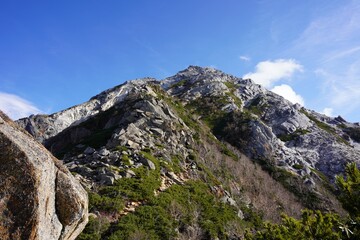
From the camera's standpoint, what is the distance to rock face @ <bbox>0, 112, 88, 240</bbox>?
8.01 m

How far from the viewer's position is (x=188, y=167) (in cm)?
4253

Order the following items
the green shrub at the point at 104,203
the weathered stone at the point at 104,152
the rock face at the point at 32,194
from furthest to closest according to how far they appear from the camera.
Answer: the weathered stone at the point at 104,152, the green shrub at the point at 104,203, the rock face at the point at 32,194

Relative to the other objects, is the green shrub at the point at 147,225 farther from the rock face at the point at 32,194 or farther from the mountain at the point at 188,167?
the rock face at the point at 32,194

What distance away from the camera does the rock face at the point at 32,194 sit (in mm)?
8008

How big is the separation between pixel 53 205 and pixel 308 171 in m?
80.0

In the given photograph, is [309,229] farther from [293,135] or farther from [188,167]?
[293,135]

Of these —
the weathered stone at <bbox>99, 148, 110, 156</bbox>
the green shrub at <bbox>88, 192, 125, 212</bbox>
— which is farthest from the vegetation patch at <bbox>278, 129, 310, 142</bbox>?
the green shrub at <bbox>88, 192, 125, 212</bbox>

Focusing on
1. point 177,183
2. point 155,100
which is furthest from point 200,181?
point 155,100

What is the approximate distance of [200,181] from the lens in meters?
39.8

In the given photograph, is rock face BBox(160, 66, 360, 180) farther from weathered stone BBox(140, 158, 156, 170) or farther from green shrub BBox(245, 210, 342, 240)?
green shrub BBox(245, 210, 342, 240)

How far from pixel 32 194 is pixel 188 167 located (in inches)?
1377

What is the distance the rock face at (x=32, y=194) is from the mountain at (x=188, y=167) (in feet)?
42.4

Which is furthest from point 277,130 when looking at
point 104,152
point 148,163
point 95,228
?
point 95,228

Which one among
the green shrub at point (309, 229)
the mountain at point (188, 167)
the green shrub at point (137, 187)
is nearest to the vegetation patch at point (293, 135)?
the mountain at point (188, 167)
